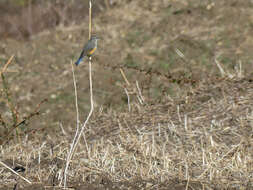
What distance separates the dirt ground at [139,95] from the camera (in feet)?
7.93

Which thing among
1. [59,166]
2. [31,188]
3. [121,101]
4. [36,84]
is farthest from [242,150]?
[36,84]

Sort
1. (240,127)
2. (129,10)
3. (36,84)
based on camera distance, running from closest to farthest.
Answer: (240,127)
(36,84)
(129,10)

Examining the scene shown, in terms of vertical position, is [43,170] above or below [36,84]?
above

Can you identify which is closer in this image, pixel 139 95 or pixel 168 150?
pixel 168 150

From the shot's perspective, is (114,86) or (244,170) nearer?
(244,170)

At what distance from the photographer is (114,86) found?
564 centimetres

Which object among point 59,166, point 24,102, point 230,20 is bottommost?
point 24,102

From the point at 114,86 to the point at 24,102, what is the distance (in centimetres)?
134

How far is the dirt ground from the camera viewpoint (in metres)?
2.42

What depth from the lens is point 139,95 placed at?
409cm

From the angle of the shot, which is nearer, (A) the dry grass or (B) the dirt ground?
(A) the dry grass

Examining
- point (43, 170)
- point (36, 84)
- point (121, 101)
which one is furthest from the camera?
point (36, 84)

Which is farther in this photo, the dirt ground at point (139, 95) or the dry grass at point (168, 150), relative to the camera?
the dirt ground at point (139, 95)

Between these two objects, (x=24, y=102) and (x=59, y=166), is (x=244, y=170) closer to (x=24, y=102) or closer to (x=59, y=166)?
(x=59, y=166)
